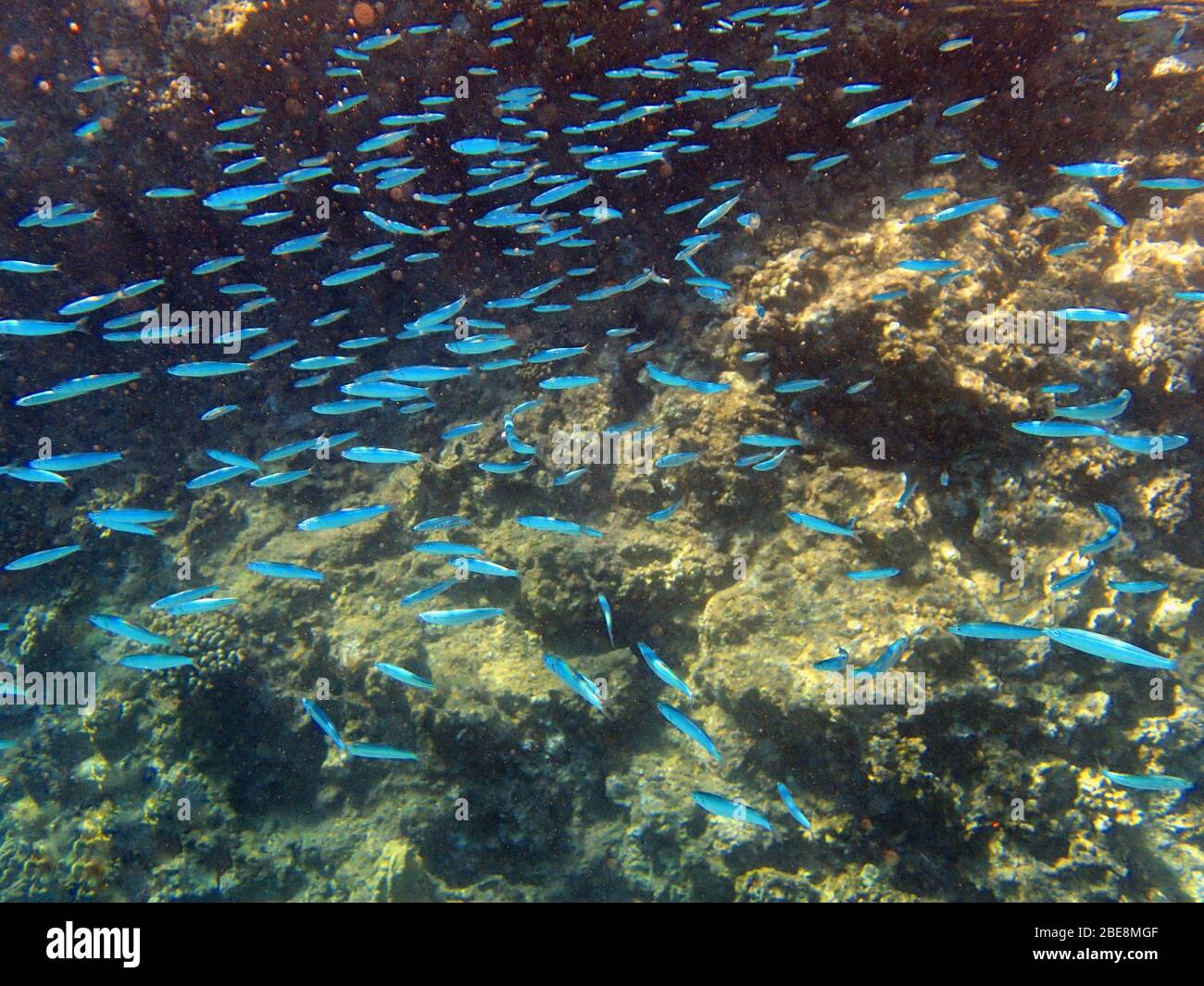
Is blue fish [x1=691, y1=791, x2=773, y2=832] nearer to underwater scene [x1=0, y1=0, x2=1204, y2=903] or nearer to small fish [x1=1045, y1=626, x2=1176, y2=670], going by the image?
underwater scene [x1=0, y1=0, x2=1204, y2=903]

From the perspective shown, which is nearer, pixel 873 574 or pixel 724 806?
pixel 724 806

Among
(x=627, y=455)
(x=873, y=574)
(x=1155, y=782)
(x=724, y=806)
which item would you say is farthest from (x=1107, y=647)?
(x=627, y=455)

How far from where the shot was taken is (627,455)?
245 inches

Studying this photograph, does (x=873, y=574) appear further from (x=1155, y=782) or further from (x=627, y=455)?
(x=627, y=455)

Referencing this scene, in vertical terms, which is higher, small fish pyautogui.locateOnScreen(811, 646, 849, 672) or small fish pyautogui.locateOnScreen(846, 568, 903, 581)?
small fish pyautogui.locateOnScreen(846, 568, 903, 581)

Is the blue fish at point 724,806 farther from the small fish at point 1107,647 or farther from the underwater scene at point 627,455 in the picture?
the small fish at point 1107,647

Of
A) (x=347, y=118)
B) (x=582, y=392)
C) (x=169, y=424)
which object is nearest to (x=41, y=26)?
(x=347, y=118)

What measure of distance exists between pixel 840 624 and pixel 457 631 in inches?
157

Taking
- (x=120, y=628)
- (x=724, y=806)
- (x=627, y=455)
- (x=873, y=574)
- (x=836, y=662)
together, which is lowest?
(x=724, y=806)

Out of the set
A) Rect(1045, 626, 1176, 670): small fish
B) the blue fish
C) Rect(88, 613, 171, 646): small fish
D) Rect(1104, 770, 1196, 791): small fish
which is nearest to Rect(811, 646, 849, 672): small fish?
the blue fish

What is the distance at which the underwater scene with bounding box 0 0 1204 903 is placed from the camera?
16.2 feet
